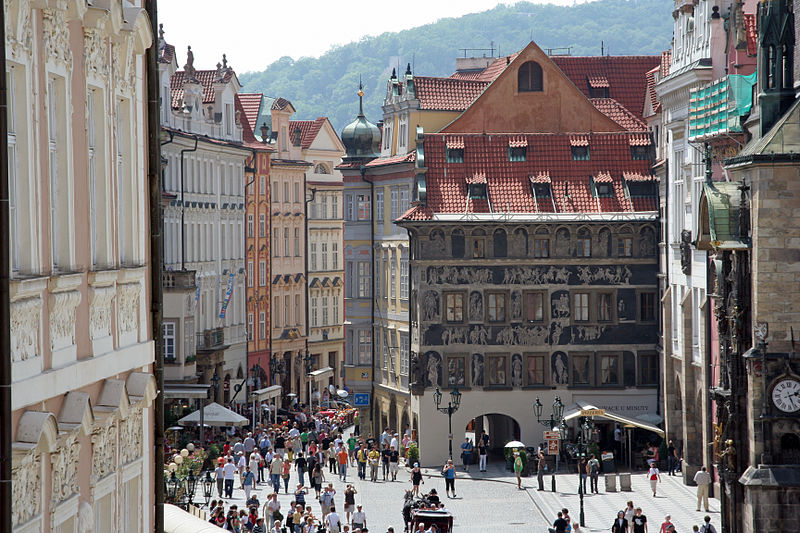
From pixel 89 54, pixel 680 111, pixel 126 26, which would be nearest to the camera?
pixel 89 54

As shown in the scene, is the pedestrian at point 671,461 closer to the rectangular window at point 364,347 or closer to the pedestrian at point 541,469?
the pedestrian at point 541,469

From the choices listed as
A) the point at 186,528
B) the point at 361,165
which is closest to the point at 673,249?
the point at 361,165

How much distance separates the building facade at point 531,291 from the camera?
Result: 58219mm

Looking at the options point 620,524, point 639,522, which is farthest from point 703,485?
point 620,524

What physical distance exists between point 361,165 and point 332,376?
22.5 metres

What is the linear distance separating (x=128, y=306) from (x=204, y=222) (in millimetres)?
50187

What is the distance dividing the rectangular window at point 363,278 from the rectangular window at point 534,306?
10898 mm

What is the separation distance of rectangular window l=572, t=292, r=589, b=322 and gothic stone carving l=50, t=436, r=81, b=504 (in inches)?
1815

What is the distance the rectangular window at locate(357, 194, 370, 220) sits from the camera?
6781cm

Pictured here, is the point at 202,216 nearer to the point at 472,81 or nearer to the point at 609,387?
the point at 472,81

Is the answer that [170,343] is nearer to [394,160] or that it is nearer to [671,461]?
[394,160]

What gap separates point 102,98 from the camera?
14.6m

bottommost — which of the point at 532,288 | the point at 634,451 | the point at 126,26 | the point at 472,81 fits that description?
the point at 634,451

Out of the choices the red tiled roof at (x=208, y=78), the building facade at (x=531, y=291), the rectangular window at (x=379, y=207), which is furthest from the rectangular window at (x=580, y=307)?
the red tiled roof at (x=208, y=78)
